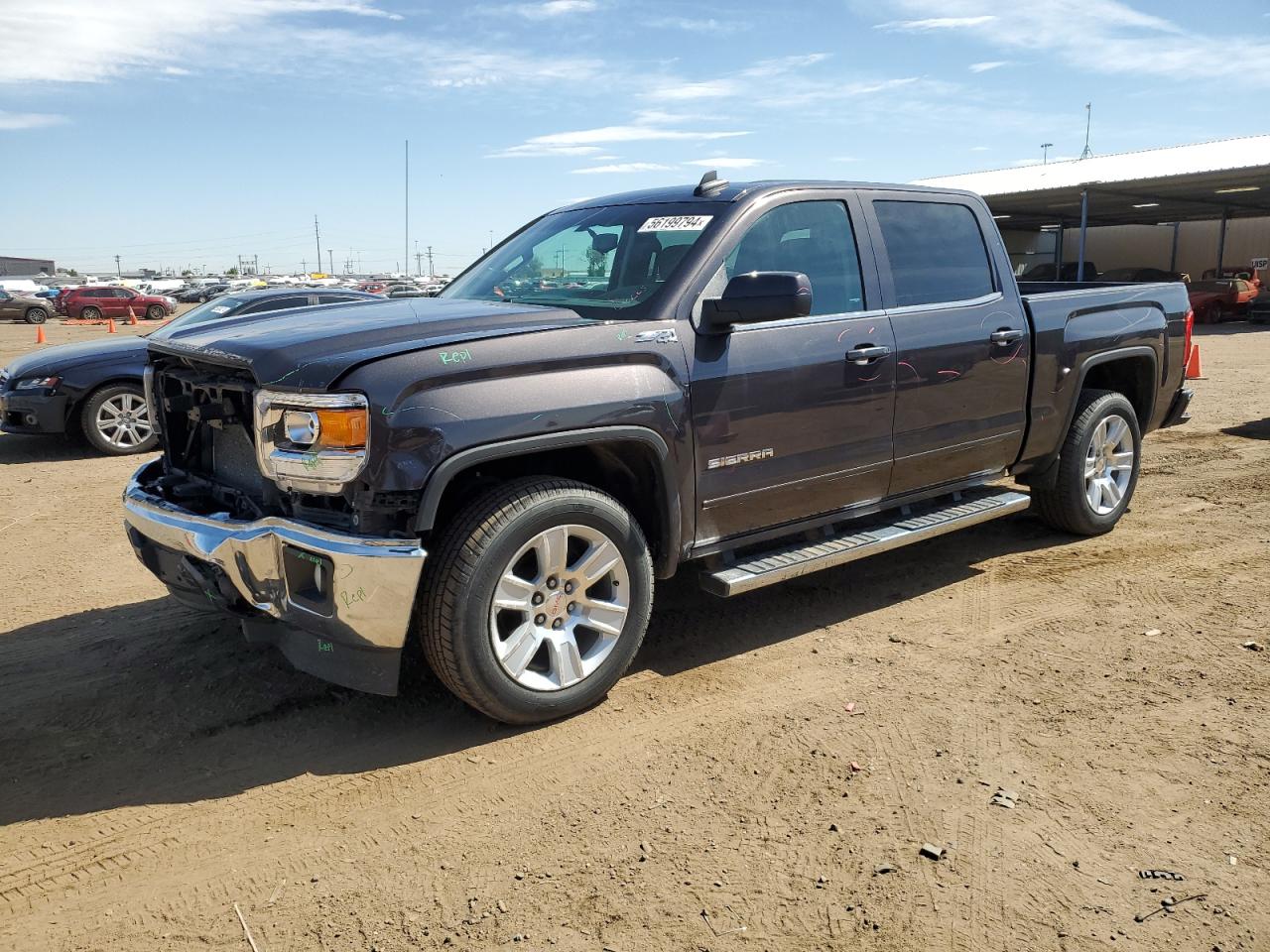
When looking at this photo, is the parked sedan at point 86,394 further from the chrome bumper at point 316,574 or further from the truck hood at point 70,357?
the chrome bumper at point 316,574

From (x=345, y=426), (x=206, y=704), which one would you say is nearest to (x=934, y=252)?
(x=345, y=426)

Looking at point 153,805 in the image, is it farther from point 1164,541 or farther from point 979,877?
point 1164,541

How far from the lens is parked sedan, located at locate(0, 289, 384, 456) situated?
29.5ft

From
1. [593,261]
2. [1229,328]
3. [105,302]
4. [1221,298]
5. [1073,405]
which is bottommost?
[105,302]

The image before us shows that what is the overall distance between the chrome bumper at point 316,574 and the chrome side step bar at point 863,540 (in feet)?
4.38

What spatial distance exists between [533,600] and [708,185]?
2.05 meters

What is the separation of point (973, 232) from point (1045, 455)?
132 cm

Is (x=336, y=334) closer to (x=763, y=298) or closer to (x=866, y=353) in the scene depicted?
(x=763, y=298)

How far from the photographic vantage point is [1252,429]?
9461 mm

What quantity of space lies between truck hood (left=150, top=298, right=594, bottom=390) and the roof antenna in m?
0.94

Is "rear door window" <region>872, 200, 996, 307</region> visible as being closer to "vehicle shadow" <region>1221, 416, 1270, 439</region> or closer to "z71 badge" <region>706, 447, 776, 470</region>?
"z71 badge" <region>706, 447, 776, 470</region>

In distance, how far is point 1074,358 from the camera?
18.1 ft

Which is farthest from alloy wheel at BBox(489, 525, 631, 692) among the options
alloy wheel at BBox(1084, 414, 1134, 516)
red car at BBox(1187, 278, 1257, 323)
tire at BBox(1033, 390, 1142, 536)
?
red car at BBox(1187, 278, 1257, 323)

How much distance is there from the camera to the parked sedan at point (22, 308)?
3841cm
